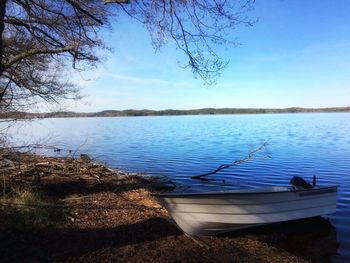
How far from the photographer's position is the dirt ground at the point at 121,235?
6930 millimetres

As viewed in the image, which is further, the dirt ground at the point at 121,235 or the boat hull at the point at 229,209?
the boat hull at the point at 229,209

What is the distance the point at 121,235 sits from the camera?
25.8ft

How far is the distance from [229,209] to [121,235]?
2.47 m

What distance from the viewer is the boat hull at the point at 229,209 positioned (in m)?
8.43

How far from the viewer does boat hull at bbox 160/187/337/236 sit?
8430mm

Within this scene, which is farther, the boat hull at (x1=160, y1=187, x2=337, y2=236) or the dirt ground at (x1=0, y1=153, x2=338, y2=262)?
the boat hull at (x1=160, y1=187, x2=337, y2=236)

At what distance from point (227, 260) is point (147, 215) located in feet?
Result: 9.16

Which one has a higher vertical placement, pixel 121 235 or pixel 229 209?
pixel 229 209

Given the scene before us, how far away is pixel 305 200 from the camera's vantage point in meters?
10.3

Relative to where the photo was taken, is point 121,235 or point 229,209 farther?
point 229,209

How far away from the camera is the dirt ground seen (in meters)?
6.93

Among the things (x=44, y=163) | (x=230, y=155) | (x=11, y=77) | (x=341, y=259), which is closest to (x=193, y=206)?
(x=341, y=259)

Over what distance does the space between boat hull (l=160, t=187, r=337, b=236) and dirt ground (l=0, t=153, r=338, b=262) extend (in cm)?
28

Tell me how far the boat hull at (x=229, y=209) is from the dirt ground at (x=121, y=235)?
28 cm
